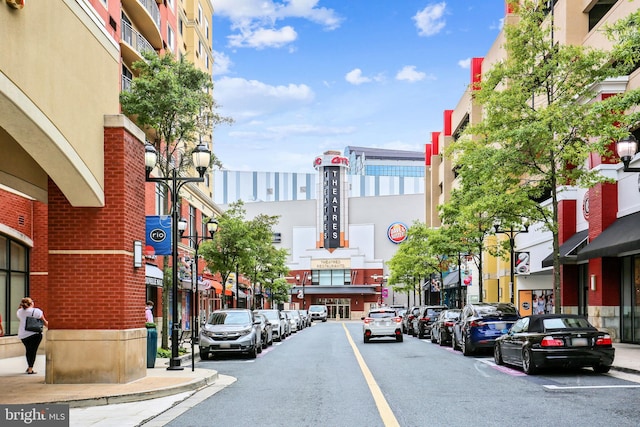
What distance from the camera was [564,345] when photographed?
1591 centimetres

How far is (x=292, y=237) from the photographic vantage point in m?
107

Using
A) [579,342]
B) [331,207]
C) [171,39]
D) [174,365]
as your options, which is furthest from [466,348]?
[331,207]

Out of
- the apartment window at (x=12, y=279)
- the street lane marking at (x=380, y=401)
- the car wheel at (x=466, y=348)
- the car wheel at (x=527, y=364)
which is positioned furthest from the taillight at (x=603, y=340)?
the apartment window at (x=12, y=279)

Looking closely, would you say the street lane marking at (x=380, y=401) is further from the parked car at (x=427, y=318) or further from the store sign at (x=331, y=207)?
the store sign at (x=331, y=207)

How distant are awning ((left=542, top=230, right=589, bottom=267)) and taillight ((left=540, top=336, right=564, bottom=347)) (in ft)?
41.6

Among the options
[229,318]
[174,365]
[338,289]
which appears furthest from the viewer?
[338,289]

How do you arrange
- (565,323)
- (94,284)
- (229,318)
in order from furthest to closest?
(229,318)
(565,323)
(94,284)

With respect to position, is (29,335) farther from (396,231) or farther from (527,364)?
(396,231)

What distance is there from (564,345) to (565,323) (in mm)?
805

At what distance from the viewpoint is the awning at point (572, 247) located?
28784 millimetres

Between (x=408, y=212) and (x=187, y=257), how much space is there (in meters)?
63.7

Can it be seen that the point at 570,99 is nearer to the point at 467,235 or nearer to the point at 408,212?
the point at 467,235

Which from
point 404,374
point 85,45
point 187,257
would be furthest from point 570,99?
point 187,257

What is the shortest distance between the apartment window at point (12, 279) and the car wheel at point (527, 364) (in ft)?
51.4
